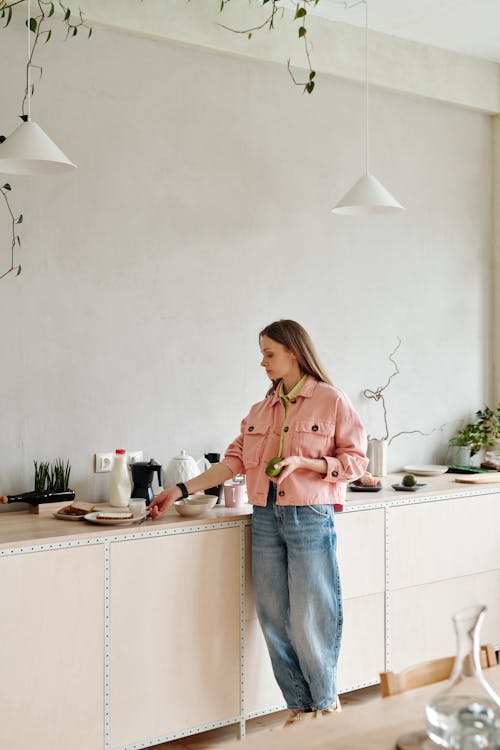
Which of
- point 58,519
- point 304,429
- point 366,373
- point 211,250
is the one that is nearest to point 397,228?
point 366,373

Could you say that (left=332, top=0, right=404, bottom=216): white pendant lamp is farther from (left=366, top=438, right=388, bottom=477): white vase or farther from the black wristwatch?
the black wristwatch

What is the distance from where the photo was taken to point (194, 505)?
324cm

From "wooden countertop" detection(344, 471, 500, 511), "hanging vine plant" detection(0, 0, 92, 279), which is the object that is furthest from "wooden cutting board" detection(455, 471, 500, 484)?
"hanging vine plant" detection(0, 0, 92, 279)

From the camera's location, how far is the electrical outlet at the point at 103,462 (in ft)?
11.7

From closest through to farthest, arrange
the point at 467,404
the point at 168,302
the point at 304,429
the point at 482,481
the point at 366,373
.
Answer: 1. the point at 304,429
2. the point at 168,302
3. the point at 482,481
4. the point at 366,373
5. the point at 467,404

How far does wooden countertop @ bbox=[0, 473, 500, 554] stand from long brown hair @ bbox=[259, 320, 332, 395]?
0.60 m

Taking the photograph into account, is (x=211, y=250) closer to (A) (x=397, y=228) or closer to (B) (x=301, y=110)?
(B) (x=301, y=110)

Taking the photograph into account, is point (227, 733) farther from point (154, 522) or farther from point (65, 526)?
point (65, 526)

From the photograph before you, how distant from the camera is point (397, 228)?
14.9 feet

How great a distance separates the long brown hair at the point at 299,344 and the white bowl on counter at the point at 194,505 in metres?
0.62

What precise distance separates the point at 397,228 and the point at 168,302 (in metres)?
1.43

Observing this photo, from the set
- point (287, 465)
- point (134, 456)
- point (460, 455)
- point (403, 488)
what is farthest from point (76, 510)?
point (460, 455)

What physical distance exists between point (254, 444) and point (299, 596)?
0.57 m

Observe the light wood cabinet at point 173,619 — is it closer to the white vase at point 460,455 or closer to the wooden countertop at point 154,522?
the wooden countertop at point 154,522
